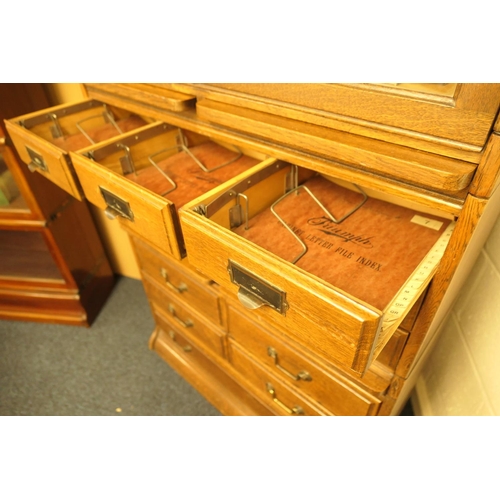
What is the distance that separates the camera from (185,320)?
1.22 m

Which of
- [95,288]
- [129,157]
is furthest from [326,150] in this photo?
[95,288]

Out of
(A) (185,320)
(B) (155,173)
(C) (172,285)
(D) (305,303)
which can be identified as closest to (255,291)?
(D) (305,303)

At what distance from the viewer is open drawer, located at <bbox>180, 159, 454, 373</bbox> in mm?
482

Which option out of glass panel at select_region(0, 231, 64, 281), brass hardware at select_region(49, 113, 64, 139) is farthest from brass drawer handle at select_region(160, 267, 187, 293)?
glass panel at select_region(0, 231, 64, 281)

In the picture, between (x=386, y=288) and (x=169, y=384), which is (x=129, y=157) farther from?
(x=169, y=384)

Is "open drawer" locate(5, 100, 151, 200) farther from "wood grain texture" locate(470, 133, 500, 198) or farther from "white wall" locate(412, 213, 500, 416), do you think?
"white wall" locate(412, 213, 500, 416)

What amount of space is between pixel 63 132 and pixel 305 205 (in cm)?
74

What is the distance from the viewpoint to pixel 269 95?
25.9 inches

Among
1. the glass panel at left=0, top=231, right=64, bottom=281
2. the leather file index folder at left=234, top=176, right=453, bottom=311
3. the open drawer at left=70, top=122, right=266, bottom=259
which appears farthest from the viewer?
the glass panel at left=0, top=231, right=64, bottom=281

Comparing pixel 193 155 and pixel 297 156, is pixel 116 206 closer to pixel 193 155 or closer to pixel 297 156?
pixel 193 155

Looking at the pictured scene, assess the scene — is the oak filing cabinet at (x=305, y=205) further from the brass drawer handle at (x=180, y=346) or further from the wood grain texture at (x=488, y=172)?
the brass drawer handle at (x=180, y=346)

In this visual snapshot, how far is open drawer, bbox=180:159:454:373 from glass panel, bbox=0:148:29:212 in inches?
43.7

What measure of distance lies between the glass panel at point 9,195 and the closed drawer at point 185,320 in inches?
23.9

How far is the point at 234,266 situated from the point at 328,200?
0.29 m
